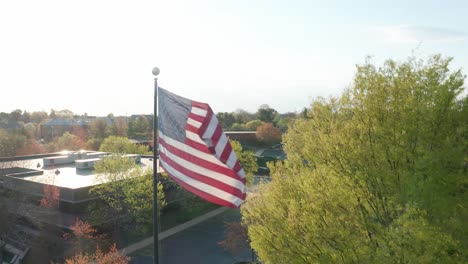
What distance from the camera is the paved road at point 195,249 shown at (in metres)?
26.5

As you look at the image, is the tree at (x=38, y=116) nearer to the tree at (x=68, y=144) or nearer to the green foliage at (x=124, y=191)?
the tree at (x=68, y=144)

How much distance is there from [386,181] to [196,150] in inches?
215

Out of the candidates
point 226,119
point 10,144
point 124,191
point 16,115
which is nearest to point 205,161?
point 124,191

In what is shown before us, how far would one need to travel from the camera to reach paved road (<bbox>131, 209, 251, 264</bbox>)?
2650cm

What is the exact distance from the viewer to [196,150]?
10195 millimetres

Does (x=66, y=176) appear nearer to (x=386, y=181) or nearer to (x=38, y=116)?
(x=386, y=181)

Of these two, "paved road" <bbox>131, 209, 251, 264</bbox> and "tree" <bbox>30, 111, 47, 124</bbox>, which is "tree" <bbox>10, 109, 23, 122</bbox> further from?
"paved road" <bbox>131, 209, 251, 264</bbox>

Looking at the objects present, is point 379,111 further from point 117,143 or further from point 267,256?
point 117,143

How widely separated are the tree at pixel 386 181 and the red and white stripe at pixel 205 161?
3.09 meters

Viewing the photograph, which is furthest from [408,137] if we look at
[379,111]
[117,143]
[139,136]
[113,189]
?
[139,136]

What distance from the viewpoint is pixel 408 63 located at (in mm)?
11672

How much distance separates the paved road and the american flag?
17648 millimetres

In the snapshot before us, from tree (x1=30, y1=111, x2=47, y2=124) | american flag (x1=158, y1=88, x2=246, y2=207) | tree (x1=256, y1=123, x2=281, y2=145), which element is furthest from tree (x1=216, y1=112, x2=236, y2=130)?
american flag (x1=158, y1=88, x2=246, y2=207)

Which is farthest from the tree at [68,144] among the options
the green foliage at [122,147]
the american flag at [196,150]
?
the american flag at [196,150]
